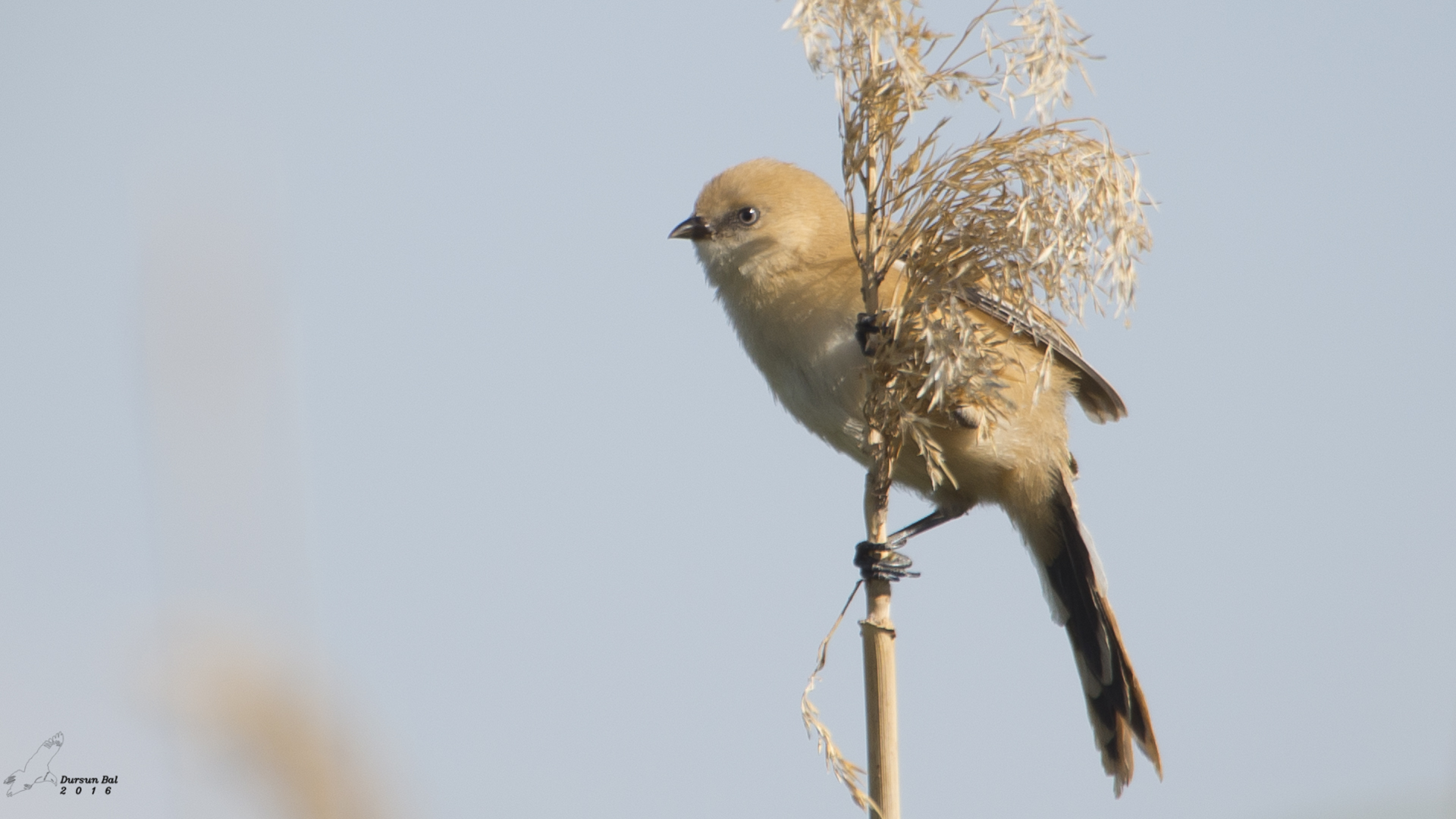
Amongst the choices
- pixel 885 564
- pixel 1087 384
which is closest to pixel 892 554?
pixel 885 564

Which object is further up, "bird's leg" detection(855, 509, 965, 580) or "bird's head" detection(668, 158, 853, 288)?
"bird's head" detection(668, 158, 853, 288)

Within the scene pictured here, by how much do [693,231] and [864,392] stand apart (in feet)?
3.18

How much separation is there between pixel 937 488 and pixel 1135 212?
201cm

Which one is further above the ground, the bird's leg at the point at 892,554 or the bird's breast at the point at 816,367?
the bird's breast at the point at 816,367

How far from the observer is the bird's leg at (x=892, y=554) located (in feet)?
9.10

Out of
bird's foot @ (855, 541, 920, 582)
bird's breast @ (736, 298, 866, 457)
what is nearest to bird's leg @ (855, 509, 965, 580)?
bird's foot @ (855, 541, 920, 582)

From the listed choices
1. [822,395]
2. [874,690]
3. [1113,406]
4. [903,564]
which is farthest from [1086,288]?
[1113,406]

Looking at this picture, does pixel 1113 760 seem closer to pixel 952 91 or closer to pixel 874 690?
pixel 874 690

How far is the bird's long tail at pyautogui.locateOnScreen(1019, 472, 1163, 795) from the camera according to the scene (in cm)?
420

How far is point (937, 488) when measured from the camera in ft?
14.2

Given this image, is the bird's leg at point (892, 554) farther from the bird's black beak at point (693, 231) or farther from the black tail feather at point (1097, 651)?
the bird's black beak at point (693, 231)

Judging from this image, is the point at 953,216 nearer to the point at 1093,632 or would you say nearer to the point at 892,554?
the point at 892,554

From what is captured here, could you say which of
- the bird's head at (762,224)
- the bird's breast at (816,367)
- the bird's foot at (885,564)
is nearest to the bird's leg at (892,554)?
the bird's foot at (885,564)

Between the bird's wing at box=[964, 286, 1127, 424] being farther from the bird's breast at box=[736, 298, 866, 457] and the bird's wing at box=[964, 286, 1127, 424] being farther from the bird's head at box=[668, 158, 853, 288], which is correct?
the bird's head at box=[668, 158, 853, 288]
